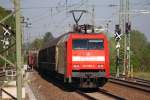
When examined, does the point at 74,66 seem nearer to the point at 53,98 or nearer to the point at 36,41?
the point at 53,98

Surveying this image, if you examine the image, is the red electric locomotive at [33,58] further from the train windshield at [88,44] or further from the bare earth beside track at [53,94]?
the train windshield at [88,44]

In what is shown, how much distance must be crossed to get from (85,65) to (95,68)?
1.81ft

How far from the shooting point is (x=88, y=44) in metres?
25.2

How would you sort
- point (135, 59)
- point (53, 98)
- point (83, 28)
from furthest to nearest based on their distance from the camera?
point (135, 59) < point (83, 28) < point (53, 98)

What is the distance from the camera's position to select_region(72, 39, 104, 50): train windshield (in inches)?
985

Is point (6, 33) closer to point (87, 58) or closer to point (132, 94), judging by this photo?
point (87, 58)

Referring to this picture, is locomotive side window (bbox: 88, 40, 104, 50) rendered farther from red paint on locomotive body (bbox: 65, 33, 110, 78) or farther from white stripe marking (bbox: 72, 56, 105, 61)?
white stripe marking (bbox: 72, 56, 105, 61)

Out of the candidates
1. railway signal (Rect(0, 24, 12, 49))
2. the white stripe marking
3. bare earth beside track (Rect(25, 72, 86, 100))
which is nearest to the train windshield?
the white stripe marking

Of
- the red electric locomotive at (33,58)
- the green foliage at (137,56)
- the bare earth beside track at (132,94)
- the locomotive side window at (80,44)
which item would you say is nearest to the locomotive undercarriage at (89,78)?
the bare earth beside track at (132,94)

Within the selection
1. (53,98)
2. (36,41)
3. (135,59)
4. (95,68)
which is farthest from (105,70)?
(36,41)

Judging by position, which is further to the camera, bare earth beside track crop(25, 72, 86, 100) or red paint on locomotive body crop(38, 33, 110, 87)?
red paint on locomotive body crop(38, 33, 110, 87)

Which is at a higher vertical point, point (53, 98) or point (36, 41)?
point (36, 41)

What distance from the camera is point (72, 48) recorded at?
24.8m

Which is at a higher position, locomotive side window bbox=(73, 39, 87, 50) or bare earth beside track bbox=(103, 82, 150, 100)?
locomotive side window bbox=(73, 39, 87, 50)
